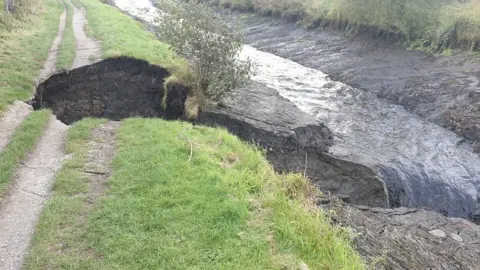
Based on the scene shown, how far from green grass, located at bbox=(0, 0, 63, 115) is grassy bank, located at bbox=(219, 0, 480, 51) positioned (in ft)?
73.0

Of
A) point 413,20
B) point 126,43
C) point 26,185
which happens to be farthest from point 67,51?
point 413,20

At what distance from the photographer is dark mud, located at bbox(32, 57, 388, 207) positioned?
559 inches

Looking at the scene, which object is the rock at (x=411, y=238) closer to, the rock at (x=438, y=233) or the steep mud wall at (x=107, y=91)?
the rock at (x=438, y=233)

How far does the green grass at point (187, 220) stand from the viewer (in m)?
7.17

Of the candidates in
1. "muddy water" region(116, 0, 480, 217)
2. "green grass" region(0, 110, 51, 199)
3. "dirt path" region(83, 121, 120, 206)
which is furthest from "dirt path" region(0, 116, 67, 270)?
"muddy water" region(116, 0, 480, 217)

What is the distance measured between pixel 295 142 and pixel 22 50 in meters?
13.6

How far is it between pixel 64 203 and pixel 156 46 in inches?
617

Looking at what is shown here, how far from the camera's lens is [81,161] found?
10.3 metres

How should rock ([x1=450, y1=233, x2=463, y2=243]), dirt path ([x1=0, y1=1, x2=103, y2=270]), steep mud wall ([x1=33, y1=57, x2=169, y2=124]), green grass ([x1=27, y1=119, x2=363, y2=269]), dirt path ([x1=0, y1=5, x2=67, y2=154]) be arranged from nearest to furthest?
green grass ([x1=27, y1=119, x2=363, y2=269]) < dirt path ([x1=0, y1=1, x2=103, y2=270]) < rock ([x1=450, y1=233, x2=463, y2=243]) < dirt path ([x1=0, y1=5, x2=67, y2=154]) < steep mud wall ([x1=33, y1=57, x2=169, y2=124])

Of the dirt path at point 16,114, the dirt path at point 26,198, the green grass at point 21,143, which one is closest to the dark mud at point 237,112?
the dirt path at point 16,114

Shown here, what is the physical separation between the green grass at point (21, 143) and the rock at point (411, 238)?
737 centimetres

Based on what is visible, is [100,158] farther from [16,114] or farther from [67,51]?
[67,51]

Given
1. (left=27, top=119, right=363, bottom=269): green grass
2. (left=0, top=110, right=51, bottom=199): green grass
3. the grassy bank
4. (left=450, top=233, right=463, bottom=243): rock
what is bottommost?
→ (left=450, top=233, right=463, bottom=243): rock

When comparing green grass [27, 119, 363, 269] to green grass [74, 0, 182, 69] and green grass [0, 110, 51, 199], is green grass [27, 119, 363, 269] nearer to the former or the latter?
green grass [0, 110, 51, 199]
